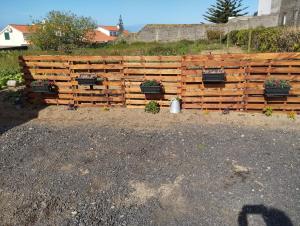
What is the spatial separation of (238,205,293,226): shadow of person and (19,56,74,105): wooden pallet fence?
7.19m

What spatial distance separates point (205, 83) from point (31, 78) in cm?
614

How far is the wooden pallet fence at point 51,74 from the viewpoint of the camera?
9406mm

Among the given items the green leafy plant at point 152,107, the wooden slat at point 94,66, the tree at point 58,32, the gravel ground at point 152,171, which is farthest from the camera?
the tree at point 58,32

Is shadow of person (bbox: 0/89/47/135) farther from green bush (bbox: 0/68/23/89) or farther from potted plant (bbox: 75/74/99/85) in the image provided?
potted plant (bbox: 75/74/99/85)

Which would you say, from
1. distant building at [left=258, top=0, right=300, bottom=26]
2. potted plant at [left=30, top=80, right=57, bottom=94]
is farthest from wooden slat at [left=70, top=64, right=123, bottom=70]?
distant building at [left=258, top=0, right=300, bottom=26]

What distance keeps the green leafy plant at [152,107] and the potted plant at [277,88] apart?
11.2 feet

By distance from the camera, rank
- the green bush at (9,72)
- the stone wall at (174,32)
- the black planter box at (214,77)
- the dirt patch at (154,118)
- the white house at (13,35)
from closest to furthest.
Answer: the dirt patch at (154,118) < the black planter box at (214,77) < the green bush at (9,72) < the stone wall at (174,32) < the white house at (13,35)

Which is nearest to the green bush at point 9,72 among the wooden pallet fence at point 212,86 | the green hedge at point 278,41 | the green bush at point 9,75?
the green bush at point 9,75

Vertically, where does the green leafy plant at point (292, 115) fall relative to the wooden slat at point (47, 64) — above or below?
below

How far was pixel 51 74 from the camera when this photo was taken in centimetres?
964

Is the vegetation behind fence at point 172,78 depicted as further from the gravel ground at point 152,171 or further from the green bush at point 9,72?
the green bush at point 9,72

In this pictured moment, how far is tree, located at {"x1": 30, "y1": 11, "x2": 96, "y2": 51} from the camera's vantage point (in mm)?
27422

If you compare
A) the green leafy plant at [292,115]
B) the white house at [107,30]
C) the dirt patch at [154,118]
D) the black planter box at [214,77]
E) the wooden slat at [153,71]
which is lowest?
the dirt patch at [154,118]

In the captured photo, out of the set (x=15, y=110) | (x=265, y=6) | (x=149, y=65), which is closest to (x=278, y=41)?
(x=149, y=65)
